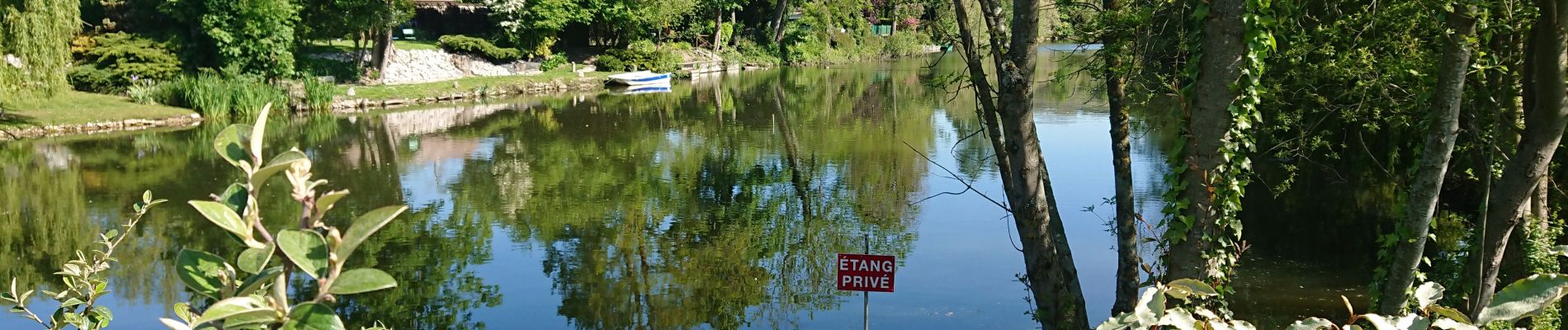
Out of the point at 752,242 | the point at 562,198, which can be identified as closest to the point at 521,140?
the point at 562,198

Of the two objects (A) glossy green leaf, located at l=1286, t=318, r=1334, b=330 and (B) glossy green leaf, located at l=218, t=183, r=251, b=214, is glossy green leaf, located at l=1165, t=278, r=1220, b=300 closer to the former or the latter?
(A) glossy green leaf, located at l=1286, t=318, r=1334, b=330

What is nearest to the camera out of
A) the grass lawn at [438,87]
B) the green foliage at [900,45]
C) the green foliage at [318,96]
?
the green foliage at [318,96]

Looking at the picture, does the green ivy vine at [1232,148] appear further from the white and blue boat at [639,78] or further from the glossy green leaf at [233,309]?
the white and blue boat at [639,78]

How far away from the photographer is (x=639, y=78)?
3638 centimetres

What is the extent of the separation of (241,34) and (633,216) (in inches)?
678

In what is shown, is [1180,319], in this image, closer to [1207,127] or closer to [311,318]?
[311,318]

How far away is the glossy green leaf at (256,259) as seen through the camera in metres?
1.23

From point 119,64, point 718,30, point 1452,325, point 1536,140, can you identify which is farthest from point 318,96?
point 1452,325

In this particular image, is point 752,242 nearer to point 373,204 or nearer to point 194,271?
point 373,204

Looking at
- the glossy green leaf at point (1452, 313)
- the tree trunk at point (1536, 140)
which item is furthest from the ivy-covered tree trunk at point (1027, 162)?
the glossy green leaf at point (1452, 313)

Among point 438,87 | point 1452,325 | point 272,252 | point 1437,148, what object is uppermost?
point 272,252

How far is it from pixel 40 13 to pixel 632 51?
21.9 m

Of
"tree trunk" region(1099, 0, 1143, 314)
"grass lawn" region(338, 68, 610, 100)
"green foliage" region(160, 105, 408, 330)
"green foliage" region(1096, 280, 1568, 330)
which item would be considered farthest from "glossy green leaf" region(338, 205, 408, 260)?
"grass lawn" region(338, 68, 610, 100)

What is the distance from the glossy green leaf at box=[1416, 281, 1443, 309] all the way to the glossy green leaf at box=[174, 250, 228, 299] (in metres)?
1.54
